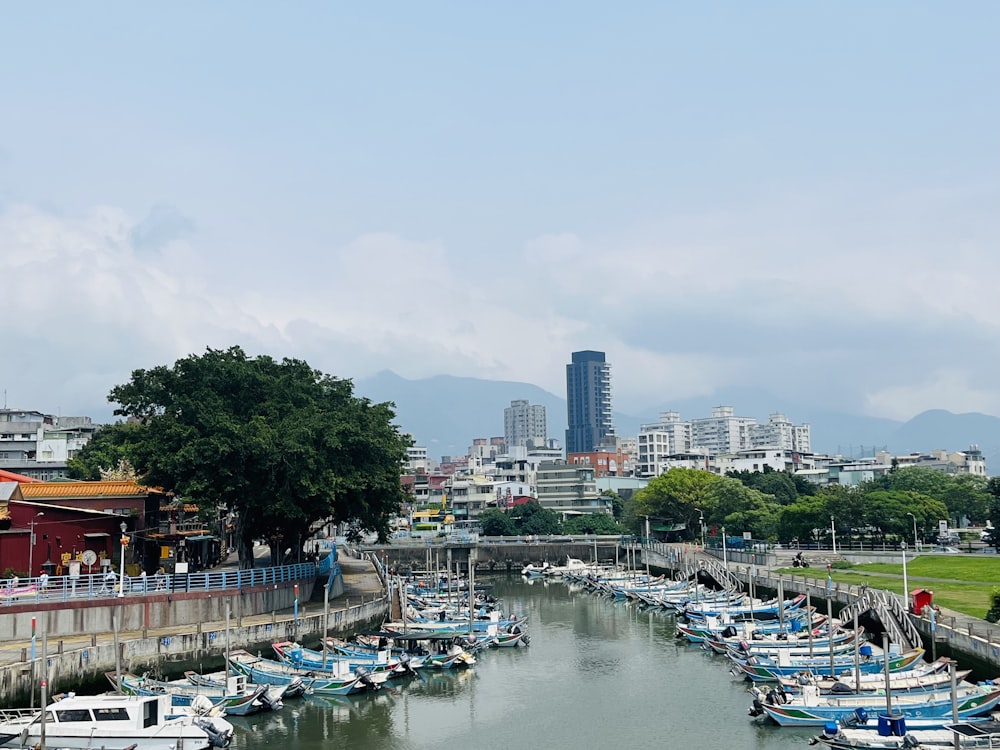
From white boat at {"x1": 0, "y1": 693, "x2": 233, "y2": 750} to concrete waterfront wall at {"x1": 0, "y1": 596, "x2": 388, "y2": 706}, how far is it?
3774 millimetres

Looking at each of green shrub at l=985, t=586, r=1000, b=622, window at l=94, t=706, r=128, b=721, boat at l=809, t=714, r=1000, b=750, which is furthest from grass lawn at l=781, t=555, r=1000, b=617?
window at l=94, t=706, r=128, b=721

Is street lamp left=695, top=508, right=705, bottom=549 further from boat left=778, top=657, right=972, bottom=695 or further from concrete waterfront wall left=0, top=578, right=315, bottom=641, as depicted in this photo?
concrete waterfront wall left=0, top=578, right=315, bottom=641

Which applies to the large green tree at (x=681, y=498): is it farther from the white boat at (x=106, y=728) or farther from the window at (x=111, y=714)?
the window at (x=111, y=714)

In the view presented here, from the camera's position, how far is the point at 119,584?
57.4 m

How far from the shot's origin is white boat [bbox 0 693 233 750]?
39156 millimetres

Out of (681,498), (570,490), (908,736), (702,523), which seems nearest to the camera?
(908,736)

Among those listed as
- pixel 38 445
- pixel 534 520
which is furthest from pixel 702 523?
pixel 38 445

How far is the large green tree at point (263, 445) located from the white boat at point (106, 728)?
72.8ft

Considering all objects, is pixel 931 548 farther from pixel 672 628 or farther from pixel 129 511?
pixel 129 511

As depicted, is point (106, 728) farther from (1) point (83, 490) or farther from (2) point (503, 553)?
(2) point (503, 553)

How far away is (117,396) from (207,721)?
33.3 metres

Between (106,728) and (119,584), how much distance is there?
19292mm

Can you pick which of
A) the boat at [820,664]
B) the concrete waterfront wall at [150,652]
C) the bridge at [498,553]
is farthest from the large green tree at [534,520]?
the boat at [820,664]

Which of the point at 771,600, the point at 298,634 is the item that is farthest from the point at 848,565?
the point at 298,634
